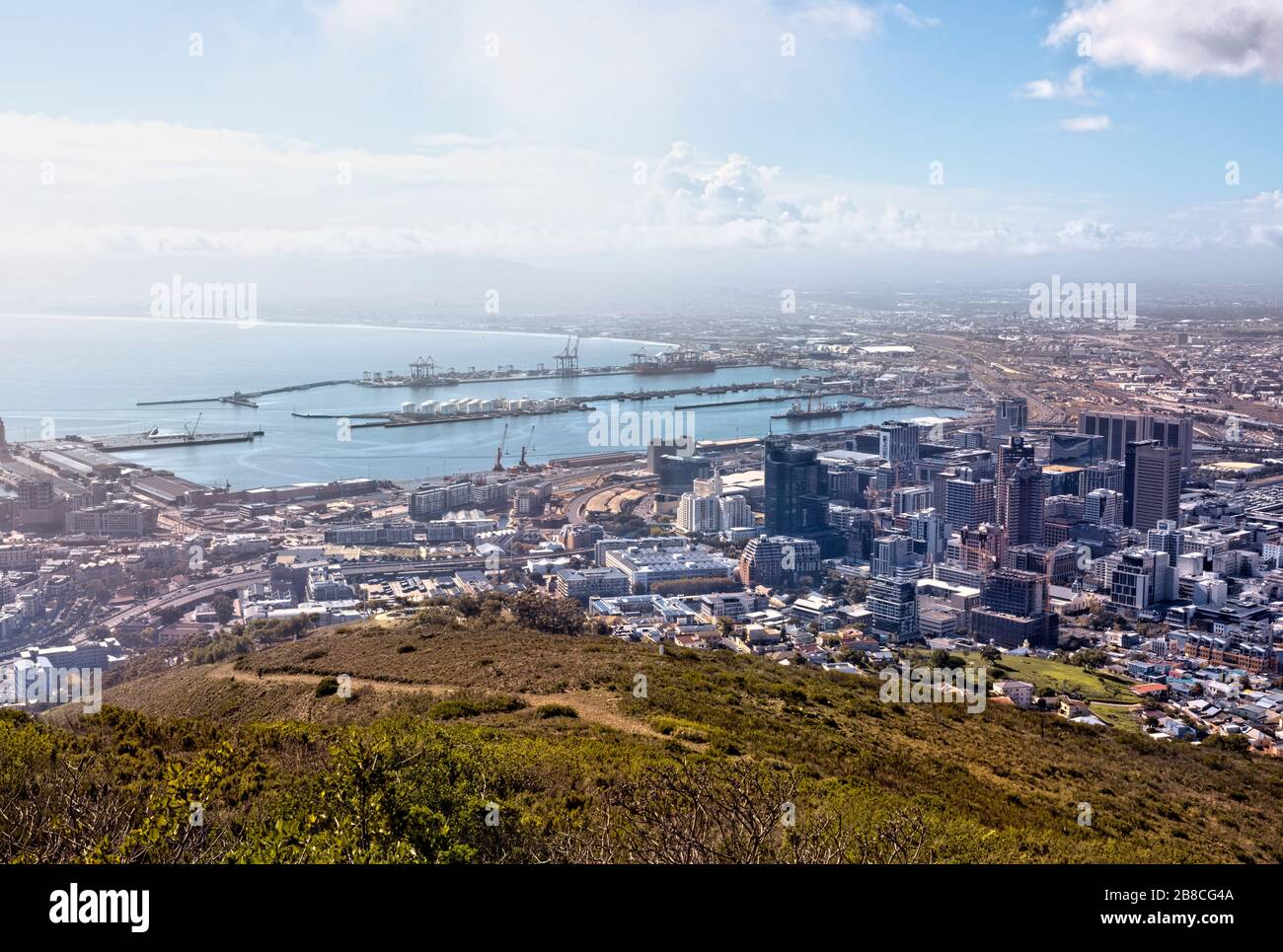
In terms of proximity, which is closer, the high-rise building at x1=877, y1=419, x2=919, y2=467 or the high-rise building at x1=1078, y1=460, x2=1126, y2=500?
the high-rise building at x1=1078, y1=460, x2=1126, y2=500

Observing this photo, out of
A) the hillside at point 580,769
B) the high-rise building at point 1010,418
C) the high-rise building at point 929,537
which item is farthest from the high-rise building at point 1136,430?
the hillside at point 580,769

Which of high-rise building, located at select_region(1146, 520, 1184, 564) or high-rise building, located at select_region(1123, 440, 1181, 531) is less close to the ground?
high-rise building, located at select_region(1123, 440, 1181, 531)

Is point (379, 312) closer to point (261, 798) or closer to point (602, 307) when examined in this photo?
point (602, 307)

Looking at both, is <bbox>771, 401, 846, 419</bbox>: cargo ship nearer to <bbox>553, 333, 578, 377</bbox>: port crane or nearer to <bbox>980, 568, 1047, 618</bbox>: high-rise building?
<bbox>553, 333, 578, 377</bbox>: port crane

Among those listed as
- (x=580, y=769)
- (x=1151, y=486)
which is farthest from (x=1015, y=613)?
(x=580, y=769)

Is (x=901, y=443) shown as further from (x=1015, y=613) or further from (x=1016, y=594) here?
(x=1015, y=613)

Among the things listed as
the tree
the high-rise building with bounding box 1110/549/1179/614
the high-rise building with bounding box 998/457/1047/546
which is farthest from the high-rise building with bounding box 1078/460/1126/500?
the tree
